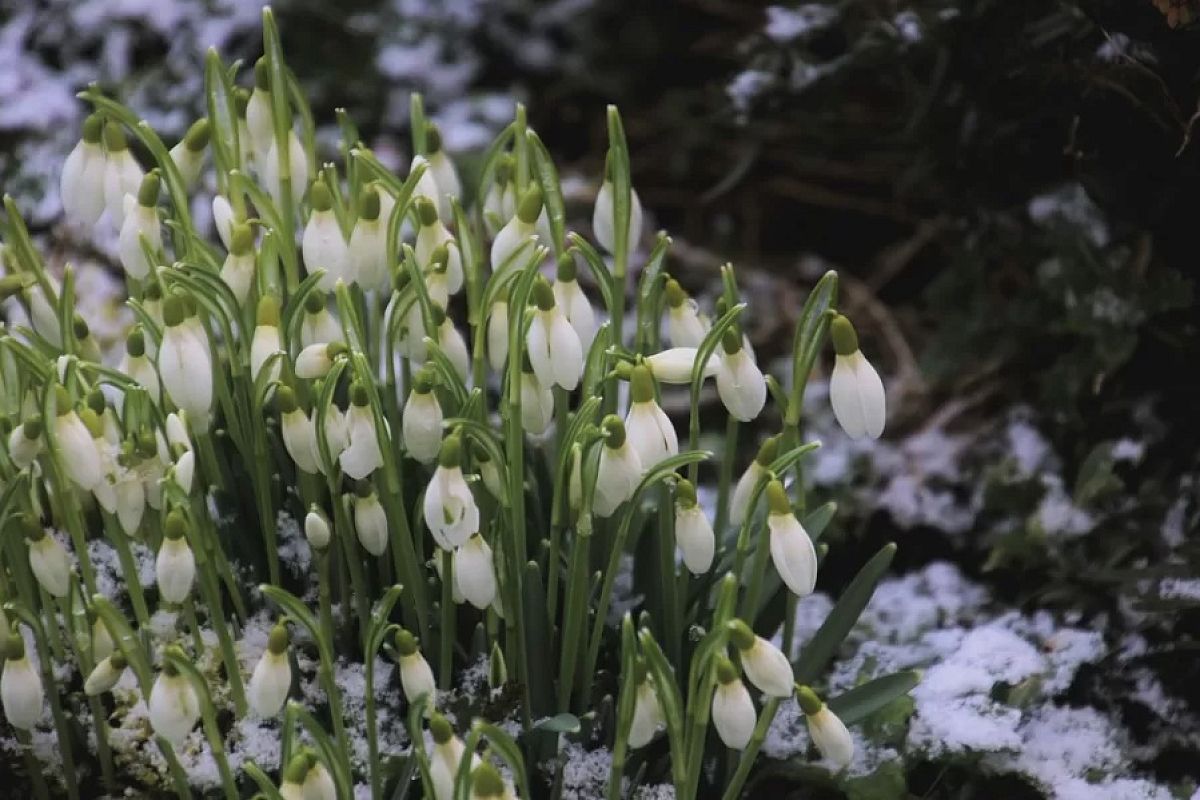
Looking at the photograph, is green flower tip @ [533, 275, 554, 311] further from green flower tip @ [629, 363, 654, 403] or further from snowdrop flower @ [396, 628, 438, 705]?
snowdrop flower @ [396, 628, 438, 705]

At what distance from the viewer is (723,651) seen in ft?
3.22

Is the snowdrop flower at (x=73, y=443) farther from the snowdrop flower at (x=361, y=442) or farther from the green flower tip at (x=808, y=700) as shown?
the green flower tip at (x=808, y=700)

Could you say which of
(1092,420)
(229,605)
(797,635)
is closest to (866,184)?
(1092,420)

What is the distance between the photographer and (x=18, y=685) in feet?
3.42

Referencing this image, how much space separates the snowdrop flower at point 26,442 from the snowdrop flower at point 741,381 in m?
0.55

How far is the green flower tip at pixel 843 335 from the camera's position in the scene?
1.04 metres

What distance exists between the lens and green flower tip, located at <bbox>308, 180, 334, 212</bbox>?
112 centimetres

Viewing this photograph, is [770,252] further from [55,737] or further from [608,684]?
[55,737]

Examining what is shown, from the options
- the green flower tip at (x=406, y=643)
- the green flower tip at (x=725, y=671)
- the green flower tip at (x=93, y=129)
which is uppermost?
the green flower tip at (x=93, y=129)

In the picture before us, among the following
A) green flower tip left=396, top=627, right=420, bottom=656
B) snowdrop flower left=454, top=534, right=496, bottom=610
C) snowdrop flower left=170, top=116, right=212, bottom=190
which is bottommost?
green flower tip left=396, top=627, right=420, bottom=656

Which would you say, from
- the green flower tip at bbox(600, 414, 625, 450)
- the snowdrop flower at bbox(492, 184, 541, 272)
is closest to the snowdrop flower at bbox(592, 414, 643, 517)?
the green flower tip at bbox(600, 414, 625, 450)

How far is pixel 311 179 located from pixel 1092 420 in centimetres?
111

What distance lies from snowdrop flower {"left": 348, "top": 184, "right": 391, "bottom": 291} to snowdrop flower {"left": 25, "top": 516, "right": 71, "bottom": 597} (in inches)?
13.2

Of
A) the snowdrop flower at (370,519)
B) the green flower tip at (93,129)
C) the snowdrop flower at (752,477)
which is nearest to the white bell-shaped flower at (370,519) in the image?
the snowdrop flower at (370,519)
